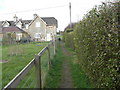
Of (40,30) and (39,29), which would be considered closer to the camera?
(39,29)

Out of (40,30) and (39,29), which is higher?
(39,29)

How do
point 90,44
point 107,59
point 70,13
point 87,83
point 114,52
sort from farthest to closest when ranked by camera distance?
point 70,13
point 87,83
point 90,44
point 107,59
point 114,52

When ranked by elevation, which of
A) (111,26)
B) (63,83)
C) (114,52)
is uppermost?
(111,26)

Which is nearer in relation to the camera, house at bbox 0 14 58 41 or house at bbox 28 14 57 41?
house at bbox 0 14 58 41

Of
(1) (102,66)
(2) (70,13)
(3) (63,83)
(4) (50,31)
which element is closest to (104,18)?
(1) (102,66)

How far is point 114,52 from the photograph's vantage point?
2629 millimetres

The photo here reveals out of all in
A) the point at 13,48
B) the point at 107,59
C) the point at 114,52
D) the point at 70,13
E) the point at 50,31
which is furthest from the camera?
A: the point at 50,31

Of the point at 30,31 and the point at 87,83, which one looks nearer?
the point at 87,83

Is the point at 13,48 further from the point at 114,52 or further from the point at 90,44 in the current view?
the point at 114,52

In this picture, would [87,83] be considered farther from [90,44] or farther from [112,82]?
[112,82]

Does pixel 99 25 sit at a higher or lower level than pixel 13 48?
higher

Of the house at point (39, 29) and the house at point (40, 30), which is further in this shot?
the house at point (40, 30)

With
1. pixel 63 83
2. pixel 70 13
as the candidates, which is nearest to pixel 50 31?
pixel 70 13

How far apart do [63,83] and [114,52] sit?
2.84m
